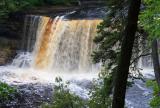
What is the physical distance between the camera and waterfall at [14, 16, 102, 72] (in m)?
27.0

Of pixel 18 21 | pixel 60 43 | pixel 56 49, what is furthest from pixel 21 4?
pixel 56 49

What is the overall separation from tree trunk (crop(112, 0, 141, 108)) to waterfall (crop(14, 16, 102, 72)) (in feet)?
62.4

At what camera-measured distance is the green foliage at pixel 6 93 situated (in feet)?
65.3

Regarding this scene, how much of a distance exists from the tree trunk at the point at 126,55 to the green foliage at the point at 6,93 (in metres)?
13.1

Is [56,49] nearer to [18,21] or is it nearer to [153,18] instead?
[18,21]

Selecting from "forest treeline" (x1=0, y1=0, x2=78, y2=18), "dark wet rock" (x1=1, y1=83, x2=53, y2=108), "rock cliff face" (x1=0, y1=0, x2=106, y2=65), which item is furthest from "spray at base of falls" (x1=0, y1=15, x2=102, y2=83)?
"dark wet rock" (x1=1, y1=83, x2=53, y2=108)

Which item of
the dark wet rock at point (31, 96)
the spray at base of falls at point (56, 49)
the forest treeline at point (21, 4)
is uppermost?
the forest treeline at point (21, 4)

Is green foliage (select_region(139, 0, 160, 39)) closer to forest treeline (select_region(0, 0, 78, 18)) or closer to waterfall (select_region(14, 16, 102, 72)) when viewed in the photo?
waterfall (select_region(14, 16, 102, 72))

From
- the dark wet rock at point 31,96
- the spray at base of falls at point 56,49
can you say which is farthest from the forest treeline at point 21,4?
the dark wet rock at point 31,96

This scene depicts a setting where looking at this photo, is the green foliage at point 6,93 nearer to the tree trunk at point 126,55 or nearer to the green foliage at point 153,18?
the green foliage at point 153,18

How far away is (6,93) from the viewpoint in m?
20.3

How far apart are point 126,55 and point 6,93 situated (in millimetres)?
13612

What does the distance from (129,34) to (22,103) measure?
1303cm

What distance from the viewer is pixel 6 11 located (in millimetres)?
28344
